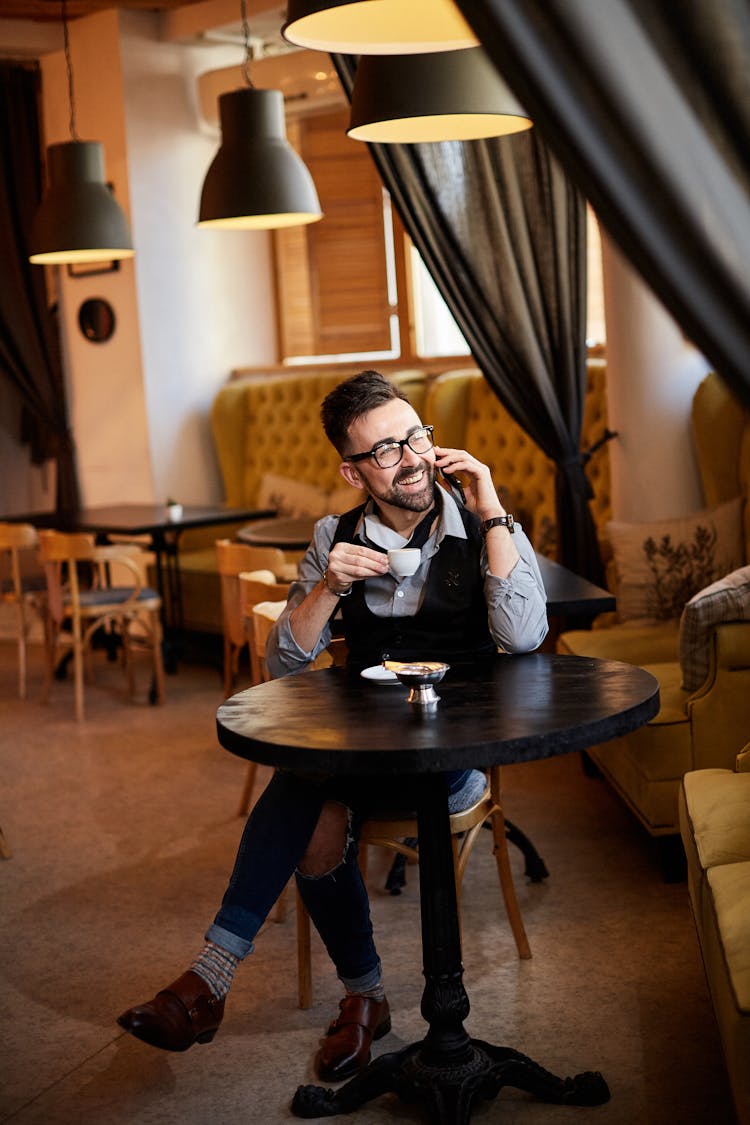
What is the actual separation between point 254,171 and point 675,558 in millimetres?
2074

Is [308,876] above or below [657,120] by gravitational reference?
below

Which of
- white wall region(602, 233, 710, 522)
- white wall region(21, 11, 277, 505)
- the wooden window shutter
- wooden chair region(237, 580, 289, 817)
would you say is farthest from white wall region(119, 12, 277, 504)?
wooden chair region(237, 580, 289, 817)

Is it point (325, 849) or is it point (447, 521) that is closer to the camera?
point (325, 849)

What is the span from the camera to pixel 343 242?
7.53 metres

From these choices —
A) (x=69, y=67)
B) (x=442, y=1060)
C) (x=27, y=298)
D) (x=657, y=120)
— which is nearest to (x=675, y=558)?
(x=442, y=1060)

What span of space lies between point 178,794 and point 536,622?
7.40 ft

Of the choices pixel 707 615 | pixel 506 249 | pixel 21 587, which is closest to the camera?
pixel 707 615

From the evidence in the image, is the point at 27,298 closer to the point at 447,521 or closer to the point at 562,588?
the point at 562,588

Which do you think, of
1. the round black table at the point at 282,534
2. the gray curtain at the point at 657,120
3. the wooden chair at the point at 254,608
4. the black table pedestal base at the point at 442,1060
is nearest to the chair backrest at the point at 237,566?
the wooden chair at the point at 254,608

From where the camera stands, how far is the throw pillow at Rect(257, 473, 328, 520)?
23.3 feet

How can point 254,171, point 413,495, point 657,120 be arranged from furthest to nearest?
point 254,171, point 413,495, point 657,120

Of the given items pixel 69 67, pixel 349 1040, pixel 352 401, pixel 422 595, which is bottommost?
pixel 349 1040

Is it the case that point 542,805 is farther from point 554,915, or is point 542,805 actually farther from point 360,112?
point 360,112

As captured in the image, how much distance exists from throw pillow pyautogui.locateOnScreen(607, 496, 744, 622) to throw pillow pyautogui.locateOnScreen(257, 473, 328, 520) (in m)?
2.74
